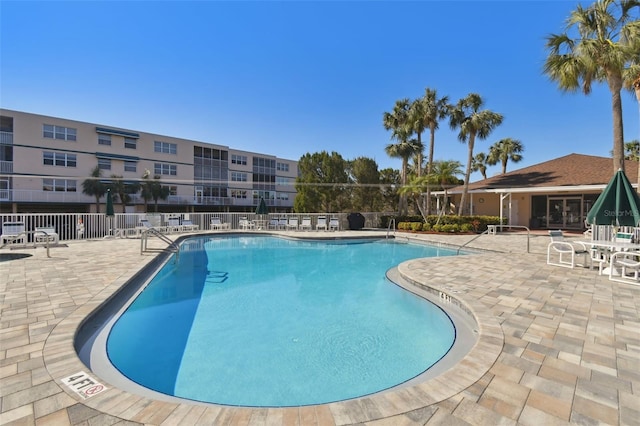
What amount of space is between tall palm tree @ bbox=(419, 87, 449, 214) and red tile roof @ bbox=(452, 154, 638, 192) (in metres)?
4.00

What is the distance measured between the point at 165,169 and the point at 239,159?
9.48 meters

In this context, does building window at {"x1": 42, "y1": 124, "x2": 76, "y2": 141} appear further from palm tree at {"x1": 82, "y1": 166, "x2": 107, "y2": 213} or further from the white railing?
the white railing

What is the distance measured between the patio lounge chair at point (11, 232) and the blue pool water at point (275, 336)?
585 centimetres

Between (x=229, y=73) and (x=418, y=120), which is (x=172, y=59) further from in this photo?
(x=418, y=120)

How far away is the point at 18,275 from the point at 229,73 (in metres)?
11.3

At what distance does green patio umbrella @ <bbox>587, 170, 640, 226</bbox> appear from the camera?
5844mm

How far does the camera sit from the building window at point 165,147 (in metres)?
32.9

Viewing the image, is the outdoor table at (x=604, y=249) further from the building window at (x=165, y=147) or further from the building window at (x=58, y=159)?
the building window at (x=165, y=147)

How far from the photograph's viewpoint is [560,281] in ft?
19.4

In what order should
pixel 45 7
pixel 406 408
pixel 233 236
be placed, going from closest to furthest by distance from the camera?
1. pixel 406 408
2. pixel 45 7
3. pixel 233 236

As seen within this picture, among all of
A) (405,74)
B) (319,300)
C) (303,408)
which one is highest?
(405,74)

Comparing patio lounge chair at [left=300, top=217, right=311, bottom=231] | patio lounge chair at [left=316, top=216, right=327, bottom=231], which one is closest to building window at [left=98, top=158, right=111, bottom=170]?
patio lounge chair at [left=300, top=217, right=311, bottom=231]

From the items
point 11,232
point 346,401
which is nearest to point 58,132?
point 11,232

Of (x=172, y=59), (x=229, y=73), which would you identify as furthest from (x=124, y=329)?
(x=229, y=73)
